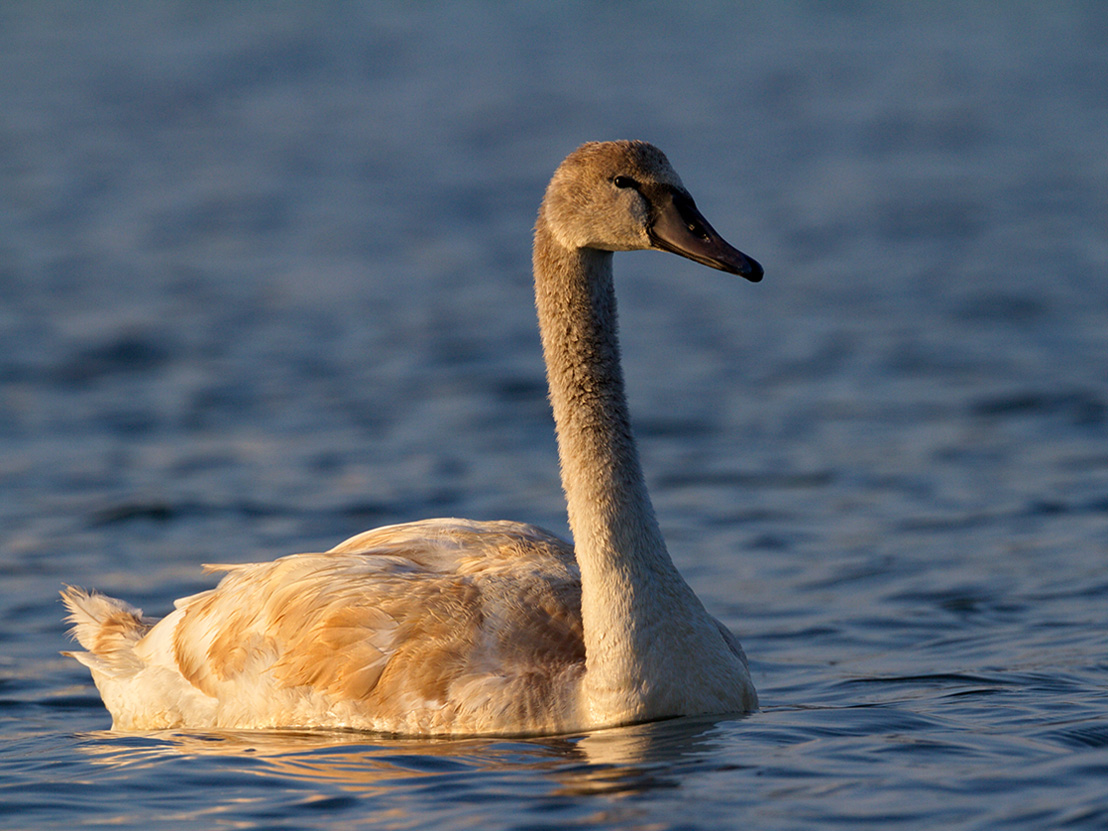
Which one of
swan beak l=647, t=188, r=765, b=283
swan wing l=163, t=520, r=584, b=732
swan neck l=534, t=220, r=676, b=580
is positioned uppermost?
swan beak l=647, t=188, r=765, b=283

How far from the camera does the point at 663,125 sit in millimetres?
28625

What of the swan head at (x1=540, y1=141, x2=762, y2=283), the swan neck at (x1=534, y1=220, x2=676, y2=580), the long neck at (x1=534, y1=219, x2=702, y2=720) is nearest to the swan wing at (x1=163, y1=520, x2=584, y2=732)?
the long neck at (x1=534, y1=219, x2=702, y2=720)

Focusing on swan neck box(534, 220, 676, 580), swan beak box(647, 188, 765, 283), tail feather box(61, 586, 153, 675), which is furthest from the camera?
tail feather box(61, 586, 153, 675)

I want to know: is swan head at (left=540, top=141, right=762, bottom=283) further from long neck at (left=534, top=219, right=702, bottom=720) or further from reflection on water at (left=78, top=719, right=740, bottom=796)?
reflection on water at (left=78, top=719, right=740, bottom=796)

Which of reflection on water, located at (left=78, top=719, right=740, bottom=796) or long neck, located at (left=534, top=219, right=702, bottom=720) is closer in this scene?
reflection on water, located at (left=78, top=719, right=740, bottom=796)

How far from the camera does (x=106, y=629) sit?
938 cm

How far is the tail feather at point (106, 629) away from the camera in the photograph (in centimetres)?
916

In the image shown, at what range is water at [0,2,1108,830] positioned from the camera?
7.34 metres

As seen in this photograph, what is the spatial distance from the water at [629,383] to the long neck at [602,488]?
1.27 ft

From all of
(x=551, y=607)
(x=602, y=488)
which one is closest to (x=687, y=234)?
(x=602, y=488)

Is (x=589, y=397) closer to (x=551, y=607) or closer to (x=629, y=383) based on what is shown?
(x=551, y=607)

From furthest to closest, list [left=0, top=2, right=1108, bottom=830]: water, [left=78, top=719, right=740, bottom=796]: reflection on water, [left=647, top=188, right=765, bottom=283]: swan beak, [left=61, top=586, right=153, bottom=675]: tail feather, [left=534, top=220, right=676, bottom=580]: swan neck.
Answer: [left=61, top=586, right=153, bottom=675]: tail feather → [left=534, top=220, right=676, bottom=580]: swan neck → [left=647, top=188, right=765, bottom=283]: swan beak → [left=0, top=2, right=1108, bottom=830]: water → [left=78, top=719, right=740, bottom=796]: reflection on water

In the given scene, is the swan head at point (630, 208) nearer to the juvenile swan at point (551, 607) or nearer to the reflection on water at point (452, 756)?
the juvenile swan at point (551, 607)

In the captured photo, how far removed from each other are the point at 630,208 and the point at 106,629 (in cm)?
382
